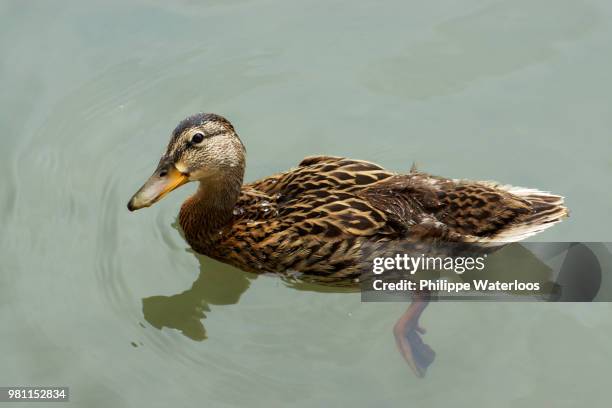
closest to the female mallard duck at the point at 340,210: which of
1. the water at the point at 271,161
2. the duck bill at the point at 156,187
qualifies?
the duck bill at the point at 156,187

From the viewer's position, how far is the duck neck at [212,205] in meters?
7.15

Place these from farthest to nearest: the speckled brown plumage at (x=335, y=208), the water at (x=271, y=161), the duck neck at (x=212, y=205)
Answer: the duck neck at (x=212, y=205) → the speckled brown plumage at (x=335, y=208) → the water at (x=271, y=161)

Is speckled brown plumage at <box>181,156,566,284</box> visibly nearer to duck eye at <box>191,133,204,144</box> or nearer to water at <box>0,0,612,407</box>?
water at <box>0,0,612,407</box>

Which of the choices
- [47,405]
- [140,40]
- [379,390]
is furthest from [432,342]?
[140,40]

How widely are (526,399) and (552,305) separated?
911 mm

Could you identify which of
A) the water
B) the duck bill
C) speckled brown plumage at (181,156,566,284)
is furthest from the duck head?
the water

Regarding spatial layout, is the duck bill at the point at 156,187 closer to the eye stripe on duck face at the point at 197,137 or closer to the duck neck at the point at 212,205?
the eye stripe on duck face at the point at 197,137

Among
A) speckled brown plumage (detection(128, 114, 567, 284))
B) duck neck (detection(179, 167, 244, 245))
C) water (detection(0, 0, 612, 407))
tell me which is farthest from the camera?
duck neck (detection(179, 167, 244, 245))

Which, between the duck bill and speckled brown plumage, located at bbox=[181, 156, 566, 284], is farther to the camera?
speckled brown plumage, located at bbox=[181, 156, 566, 284]

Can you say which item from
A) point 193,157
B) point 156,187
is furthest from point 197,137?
point 156,187

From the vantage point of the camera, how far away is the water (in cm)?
671

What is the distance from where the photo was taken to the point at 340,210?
6.89 metres

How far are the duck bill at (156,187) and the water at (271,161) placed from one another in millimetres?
852

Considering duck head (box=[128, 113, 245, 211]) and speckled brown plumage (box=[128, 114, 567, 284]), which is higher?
duck head (box=[128, 113, 245, 211])
